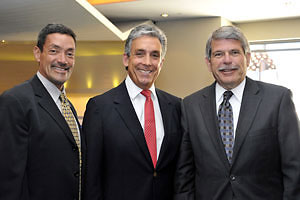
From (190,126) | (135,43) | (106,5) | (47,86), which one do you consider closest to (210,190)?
(190,126)

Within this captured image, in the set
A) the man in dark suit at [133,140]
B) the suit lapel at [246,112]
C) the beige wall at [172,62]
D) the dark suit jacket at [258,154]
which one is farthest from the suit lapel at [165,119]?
the beige wall at [172,62]

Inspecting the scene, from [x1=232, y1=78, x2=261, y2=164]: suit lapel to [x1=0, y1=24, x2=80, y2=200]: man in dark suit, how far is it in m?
1.00

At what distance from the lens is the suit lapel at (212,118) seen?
208 cm

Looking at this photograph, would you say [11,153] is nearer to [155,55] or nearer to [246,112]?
[155,55]

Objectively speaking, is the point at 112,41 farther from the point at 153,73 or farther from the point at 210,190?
the point at 210,190

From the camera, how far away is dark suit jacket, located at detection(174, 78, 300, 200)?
2.00 meters

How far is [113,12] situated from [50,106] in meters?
6.65

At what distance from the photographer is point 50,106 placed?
217 centimetres

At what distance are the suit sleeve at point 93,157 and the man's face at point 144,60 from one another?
1.21ft

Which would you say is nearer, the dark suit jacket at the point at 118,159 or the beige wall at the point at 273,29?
the dark suit jacket at the point at 118,159

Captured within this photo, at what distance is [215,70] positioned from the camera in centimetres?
225

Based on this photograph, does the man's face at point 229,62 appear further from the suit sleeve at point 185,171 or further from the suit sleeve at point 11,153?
the suit sleeve at point 11,153

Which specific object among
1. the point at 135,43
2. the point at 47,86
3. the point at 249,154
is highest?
the point at 135,43

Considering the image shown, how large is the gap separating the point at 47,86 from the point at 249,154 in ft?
4.41
